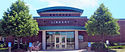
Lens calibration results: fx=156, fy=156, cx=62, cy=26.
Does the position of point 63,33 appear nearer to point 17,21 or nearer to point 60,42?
point 60,42

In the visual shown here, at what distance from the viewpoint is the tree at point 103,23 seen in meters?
19.8

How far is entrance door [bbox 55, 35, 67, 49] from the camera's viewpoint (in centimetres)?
2597

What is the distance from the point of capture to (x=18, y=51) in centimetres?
2011

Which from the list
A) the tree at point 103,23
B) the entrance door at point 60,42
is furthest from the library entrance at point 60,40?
the tree at point 103,23

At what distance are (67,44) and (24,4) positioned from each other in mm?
9980

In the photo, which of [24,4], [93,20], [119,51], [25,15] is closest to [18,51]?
[25,15]

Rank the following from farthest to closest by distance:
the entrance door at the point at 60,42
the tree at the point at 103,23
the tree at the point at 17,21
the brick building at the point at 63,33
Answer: the entrance door at the point at 60,42 < the brick building at the point at 63,33 < the tree at the point at 103,23 < the tree at the point at 17,21

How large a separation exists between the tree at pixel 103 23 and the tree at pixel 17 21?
26.1 ft

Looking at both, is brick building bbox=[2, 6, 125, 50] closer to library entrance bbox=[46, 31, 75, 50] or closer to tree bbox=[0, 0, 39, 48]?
library entrance bbox=[46, 31, 75, 50]

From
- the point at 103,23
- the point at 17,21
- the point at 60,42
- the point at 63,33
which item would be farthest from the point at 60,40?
the point at 17,21

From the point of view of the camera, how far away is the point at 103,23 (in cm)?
2005

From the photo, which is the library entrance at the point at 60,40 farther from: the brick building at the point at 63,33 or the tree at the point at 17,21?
the tree at the point at 17,21

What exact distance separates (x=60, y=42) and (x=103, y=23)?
875 centimetres

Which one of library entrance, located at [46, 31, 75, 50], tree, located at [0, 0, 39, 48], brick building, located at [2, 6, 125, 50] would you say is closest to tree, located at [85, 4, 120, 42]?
brick building, located at [2, 6, 125, 50]
